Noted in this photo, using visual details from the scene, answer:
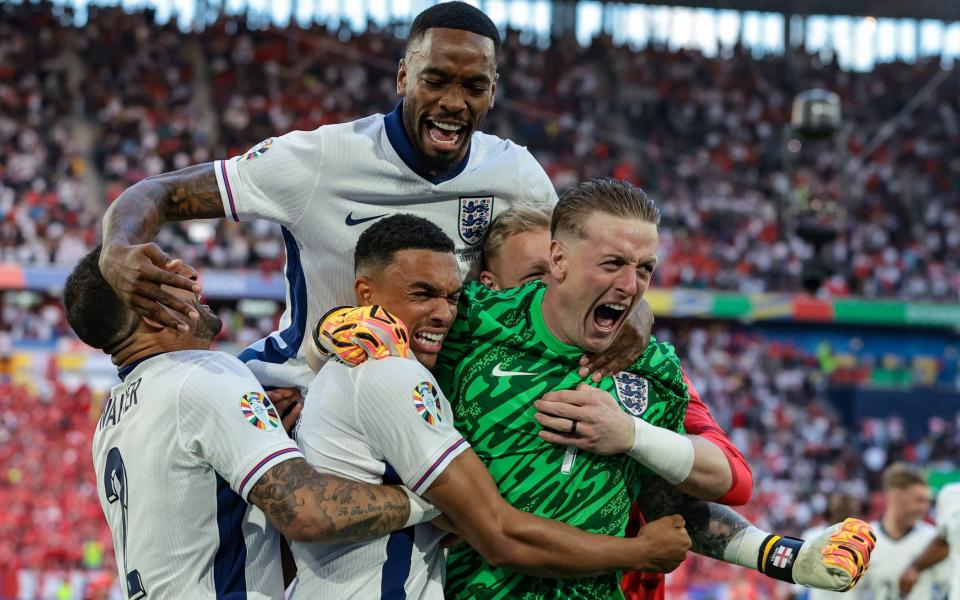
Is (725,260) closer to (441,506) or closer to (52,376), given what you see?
(52,376)

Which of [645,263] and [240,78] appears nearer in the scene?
[645,263]

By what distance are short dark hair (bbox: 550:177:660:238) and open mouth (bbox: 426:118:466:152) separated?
677mm

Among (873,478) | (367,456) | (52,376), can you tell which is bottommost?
(873,478)

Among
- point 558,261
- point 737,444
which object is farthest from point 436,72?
point 737,444

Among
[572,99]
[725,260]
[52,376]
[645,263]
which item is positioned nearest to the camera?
[645,263]

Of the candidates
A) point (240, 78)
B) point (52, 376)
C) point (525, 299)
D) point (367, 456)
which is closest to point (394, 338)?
point (367, 456)

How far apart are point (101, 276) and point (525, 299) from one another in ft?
4.03

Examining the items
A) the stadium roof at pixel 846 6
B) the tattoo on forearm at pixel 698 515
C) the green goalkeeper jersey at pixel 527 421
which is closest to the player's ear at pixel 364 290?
the green goalkeeper jersey at pixel 527 421

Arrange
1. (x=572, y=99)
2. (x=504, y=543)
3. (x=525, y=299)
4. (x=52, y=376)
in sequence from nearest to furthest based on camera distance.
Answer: (x=504, y=543) < (x=525, y=299) < (x=52, y=376) < (x=572, y=99)

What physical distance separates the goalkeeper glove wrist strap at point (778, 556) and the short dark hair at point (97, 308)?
6.78ft

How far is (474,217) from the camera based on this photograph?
4254 mm

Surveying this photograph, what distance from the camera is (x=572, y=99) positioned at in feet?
103

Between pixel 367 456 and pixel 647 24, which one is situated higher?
pixel 647 24

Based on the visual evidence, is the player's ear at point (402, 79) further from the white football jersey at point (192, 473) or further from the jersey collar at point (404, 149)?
the white football jersey at point (192, 473)
